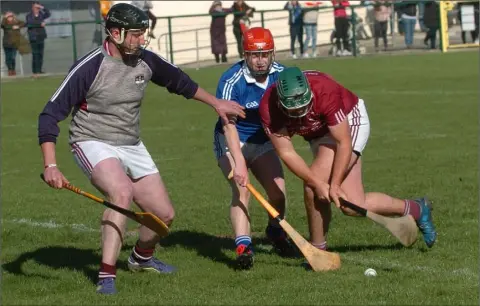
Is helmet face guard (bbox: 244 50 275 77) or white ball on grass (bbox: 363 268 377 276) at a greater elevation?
helmet face guard (bbox: 244 50 275 77)

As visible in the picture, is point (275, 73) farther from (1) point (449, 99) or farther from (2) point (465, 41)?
(2) point (465, 41)

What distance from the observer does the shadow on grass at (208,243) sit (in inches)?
313

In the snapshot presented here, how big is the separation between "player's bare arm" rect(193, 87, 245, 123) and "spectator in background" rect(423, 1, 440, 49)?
23.6 m

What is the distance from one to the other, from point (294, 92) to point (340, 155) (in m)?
0.62

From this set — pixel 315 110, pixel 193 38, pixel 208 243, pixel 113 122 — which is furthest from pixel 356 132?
pixel 193 38

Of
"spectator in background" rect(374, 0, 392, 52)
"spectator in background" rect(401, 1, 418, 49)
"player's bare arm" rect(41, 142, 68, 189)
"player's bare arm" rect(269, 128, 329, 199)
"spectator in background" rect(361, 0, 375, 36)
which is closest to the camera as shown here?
"player's bare arm" rect(41, 142, 68, 189)

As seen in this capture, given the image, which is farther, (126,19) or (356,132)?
(356,132)

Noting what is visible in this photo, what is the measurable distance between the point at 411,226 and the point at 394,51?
2445 cm

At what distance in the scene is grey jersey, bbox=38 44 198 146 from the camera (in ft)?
22.3

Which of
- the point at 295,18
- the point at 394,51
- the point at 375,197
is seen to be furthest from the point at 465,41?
the point at 375,197

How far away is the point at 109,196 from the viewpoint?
22.4 feet

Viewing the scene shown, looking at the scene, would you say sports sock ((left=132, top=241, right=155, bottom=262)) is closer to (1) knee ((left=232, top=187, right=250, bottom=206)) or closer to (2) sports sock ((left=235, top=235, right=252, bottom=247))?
(2) sports sock ((left=235, top=235, right=252, bottom=247))

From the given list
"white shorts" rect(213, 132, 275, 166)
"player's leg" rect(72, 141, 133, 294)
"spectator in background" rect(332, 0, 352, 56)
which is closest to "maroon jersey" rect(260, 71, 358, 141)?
"white shorts" rect(213, 132, 275, 166)

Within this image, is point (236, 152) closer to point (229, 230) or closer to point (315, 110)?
point (315, 110)
